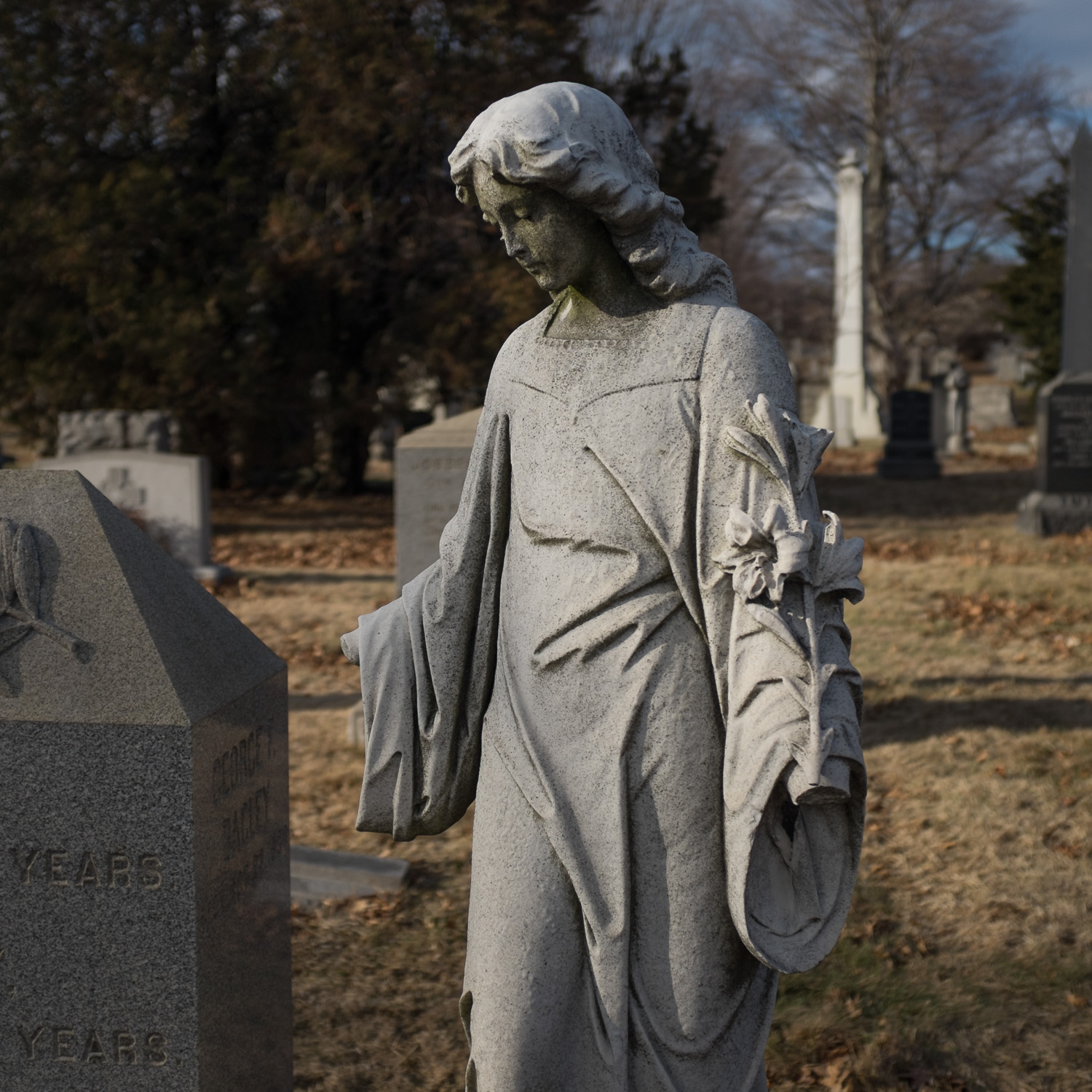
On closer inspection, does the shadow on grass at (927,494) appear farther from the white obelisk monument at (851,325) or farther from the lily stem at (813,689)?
the lily stem at (813,689)

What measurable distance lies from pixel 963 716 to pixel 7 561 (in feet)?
19.7

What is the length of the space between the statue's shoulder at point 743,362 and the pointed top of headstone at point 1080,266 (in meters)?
13.7

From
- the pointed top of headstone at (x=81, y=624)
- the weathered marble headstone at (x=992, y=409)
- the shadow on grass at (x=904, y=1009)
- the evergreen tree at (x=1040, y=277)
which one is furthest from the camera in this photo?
the weathered marble headstone at (x=992, y=409)

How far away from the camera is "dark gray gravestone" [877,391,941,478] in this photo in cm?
2097

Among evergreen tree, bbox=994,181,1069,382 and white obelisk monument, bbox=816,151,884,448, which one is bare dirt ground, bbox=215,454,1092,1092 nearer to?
white obelisk monument, bbox=816,151,884,448

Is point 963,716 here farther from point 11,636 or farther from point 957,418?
point 957,418

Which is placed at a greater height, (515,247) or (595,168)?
(595,168)

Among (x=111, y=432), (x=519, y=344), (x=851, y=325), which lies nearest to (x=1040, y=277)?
(x=851, y=325)

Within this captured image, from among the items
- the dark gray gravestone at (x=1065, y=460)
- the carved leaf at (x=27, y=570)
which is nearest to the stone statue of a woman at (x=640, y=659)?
Answer: the carved leaf at (x=27, y=570)

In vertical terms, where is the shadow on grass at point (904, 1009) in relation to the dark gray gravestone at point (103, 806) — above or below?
below

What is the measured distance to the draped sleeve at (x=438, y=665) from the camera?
7.91ft

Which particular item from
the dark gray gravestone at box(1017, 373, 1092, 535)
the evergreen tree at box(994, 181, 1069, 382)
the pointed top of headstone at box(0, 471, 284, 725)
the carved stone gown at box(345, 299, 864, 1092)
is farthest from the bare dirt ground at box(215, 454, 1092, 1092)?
the evergreen tree at box(994, 181, 1069, 382)

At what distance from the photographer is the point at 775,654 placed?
6.59ft

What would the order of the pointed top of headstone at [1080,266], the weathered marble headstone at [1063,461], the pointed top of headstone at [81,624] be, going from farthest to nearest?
the pointed top of headstone at [1080,266]
the weathered marble headstone at [1063,461]
the pointed top of headstone at [81,624]
